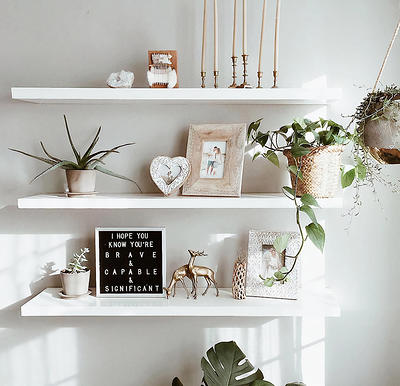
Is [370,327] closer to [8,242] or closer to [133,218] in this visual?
[133,218]

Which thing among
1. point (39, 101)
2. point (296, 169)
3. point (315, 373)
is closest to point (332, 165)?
point (296, 169)

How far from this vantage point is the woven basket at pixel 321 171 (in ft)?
6.20

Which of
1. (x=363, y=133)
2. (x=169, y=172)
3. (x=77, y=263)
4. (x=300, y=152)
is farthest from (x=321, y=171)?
(x=77, y=263)

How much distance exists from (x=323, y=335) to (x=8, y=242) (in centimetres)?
124

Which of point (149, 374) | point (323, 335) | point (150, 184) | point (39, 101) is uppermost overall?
point (39, 101)

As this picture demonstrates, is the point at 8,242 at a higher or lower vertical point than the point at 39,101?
lower

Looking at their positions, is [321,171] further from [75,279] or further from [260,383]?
[75,279]

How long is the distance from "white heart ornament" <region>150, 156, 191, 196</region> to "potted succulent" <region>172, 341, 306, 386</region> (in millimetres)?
593

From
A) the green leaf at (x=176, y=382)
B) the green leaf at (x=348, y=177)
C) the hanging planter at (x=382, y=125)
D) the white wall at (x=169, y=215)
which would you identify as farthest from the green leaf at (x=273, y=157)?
the green leaf at (x=176, y=382)

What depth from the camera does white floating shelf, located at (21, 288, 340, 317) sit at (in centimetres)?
193

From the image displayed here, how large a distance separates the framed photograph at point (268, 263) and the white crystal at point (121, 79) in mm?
688

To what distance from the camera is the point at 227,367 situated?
2.03 meters

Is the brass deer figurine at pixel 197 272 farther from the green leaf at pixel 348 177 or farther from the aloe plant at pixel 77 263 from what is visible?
the green leaf at pixel 348 177

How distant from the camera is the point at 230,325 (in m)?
2.18
